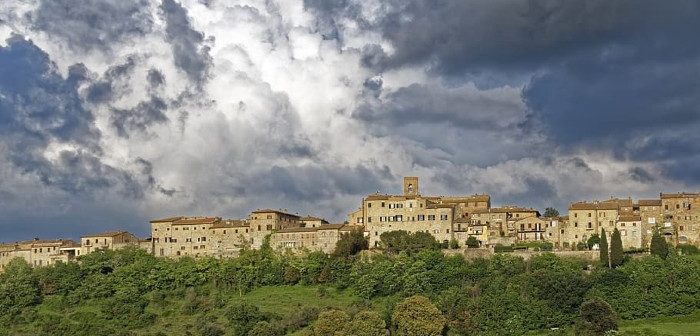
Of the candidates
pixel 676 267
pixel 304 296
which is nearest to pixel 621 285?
pixel 676 267

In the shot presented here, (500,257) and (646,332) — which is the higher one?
(500,257)

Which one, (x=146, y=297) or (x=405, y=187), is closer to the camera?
(x=146, y=297)

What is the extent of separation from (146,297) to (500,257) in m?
33.8

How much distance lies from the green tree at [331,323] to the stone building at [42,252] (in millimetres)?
→ 42589

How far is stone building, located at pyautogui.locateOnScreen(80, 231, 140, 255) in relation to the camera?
109 m

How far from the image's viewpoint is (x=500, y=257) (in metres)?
89.4

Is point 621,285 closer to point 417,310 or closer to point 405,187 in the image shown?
point 417,310

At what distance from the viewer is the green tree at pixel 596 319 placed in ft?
250

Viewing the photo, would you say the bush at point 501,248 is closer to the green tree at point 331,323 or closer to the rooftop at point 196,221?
the green tree at point 331,323

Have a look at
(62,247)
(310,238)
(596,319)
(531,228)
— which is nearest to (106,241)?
(62,247)

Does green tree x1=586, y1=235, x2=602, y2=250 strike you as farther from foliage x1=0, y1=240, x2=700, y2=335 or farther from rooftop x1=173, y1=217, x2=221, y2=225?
rooftop x1=173, y1=217, x2=221, y2=225

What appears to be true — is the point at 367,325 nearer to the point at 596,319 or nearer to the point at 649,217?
the point at 596,319

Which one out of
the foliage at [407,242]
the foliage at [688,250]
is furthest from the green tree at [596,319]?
the foliage at [407,242]

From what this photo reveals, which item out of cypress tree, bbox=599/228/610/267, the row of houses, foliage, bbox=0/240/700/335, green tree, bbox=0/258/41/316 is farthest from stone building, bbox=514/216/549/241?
green tree, bbox=0/258/41/316
